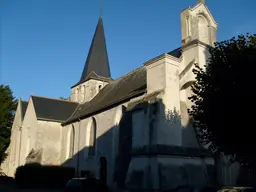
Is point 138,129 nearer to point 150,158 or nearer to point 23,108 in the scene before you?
point 150,158

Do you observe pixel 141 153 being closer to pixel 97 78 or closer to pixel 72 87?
pixel 97 78

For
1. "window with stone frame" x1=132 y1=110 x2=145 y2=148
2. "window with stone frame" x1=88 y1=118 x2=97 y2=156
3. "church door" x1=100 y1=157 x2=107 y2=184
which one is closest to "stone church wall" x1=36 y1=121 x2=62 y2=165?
"window with stone frame" x1=88 y1=118 x2=97 y2=156

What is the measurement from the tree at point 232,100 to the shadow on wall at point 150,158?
448cm

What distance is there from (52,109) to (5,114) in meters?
8.77

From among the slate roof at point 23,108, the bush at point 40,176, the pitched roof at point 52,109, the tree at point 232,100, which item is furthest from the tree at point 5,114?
the tree at point 232,100

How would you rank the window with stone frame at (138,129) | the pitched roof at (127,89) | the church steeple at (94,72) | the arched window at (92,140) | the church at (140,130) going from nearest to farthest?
the church at (140,130), the window with stone frame at (138,129), the pitched roof at (127,89), the arched window at (92,140), the church steeple at (94,72)

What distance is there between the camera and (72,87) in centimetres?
3616

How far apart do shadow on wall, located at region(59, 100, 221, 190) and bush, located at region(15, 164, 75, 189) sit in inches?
187

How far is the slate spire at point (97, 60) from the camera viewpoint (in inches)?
1344

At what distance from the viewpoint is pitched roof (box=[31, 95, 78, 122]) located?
29.5 meters

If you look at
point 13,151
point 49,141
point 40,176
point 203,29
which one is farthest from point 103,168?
point 13,151

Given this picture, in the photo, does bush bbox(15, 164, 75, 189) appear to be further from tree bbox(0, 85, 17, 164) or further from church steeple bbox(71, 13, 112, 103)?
tree bbox(0, 85, 17, 164)

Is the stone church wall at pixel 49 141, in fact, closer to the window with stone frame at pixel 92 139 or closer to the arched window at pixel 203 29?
the window with stone frame at pixel 92 139

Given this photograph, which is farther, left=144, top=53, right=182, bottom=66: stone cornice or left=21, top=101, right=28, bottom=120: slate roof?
left=21, top=101, right=28, bottom=120: slate roof
